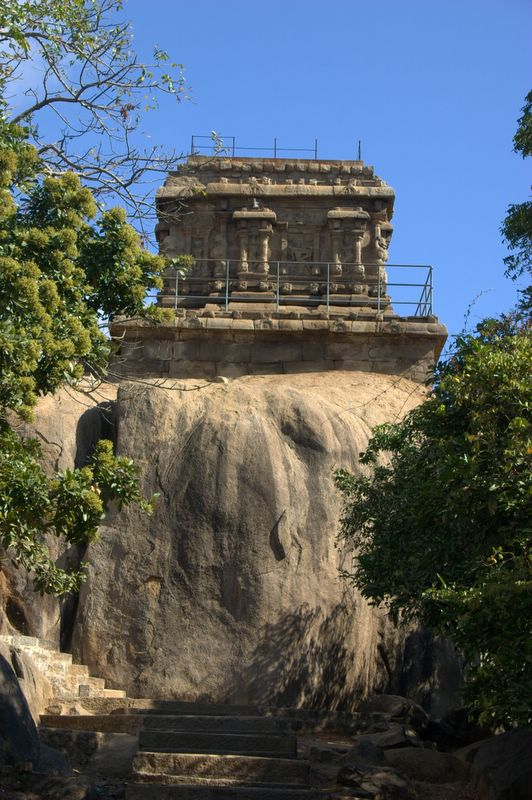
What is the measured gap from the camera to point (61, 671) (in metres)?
13.6

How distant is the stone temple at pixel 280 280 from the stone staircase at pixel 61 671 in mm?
7776

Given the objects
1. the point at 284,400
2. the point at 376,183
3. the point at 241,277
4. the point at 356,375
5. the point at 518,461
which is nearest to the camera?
the point at 518,461

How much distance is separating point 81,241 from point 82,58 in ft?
6.58

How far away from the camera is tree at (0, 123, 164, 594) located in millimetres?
9797

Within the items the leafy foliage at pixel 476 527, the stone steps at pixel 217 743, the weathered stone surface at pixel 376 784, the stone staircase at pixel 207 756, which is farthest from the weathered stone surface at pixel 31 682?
the leafy foliage at pixel 476 527

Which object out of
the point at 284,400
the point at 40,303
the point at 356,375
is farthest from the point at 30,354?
the point at 356,375

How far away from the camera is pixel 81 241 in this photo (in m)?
11.3

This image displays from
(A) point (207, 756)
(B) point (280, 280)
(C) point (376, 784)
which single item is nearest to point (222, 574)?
(A) point (207, 756)

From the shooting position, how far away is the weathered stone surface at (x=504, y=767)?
33.2 feet

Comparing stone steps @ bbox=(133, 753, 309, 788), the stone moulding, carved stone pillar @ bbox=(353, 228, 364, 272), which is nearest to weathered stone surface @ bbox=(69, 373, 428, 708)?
stone steps @ bbox=(133, 753, 309, 788)

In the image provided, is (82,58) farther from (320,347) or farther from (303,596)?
(320,347)

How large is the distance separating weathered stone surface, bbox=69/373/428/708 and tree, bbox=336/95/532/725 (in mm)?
2263

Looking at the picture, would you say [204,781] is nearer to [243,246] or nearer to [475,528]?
[475,528]

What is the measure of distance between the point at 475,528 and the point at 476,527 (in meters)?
0.02
